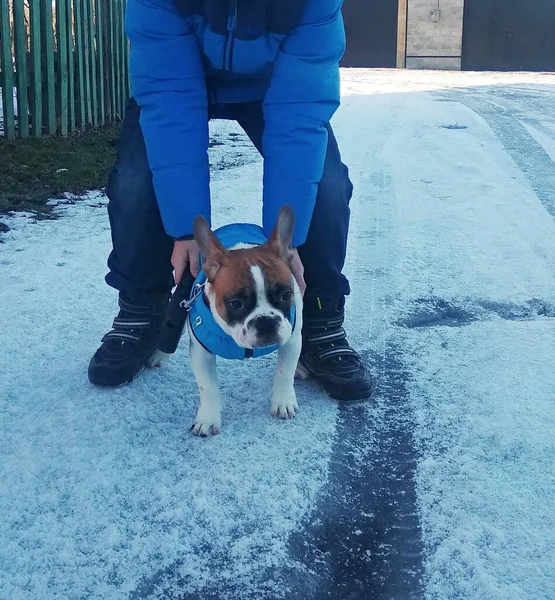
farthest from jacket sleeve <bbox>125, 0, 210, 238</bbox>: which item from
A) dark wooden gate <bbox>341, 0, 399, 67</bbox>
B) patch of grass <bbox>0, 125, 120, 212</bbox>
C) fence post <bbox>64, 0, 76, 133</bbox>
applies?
dark wooden gate <bbox>341, 0, 399, 67</bbox>

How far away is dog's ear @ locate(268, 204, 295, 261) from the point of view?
2.38m

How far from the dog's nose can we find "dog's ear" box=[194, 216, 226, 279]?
9.4 inches

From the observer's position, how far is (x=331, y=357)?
2.71 m

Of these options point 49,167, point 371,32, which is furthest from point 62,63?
point 371,32

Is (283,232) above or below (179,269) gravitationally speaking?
above

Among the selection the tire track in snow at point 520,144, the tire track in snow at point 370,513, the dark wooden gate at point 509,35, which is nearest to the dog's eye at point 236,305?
the tire track in snow at point 370,513

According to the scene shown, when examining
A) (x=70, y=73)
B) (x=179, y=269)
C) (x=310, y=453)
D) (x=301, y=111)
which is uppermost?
(x=301, y=111)

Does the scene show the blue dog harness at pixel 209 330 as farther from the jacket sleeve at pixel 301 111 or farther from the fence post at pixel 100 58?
the fence post at pixel 100 58

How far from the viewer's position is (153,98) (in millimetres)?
2510

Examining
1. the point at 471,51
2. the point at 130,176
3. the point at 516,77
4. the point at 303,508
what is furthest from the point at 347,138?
the point at 471,51

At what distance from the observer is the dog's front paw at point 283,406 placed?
2.49m

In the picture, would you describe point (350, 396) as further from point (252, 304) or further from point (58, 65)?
point (58, 65)

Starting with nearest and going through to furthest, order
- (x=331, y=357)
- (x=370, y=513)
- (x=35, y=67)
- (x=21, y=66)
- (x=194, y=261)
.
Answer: (x=370, y=513) < (x=194, y=261) < (x=331, y=357) < (x=21, y=66) < (x=35, y=67)

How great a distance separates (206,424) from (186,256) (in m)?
0.54
